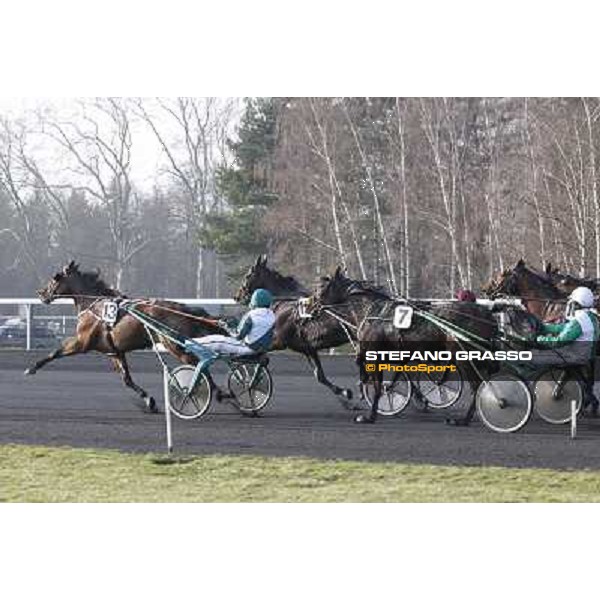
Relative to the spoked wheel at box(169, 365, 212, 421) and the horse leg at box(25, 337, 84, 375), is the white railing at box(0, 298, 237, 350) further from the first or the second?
the spoked wheel at box(169, 365, 212, 421)

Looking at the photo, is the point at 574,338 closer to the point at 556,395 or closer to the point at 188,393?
the point at 556,395

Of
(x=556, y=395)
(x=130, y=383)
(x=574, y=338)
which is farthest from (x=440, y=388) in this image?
(x=130, y=383)

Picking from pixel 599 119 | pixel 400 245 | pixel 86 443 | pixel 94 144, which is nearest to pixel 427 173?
pixel 400 245

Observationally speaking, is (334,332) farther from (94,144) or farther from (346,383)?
(94,144)

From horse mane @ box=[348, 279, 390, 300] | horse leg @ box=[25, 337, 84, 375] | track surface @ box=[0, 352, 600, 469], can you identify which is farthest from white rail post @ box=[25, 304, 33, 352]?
horse mane @ box=[348, 279, 390, 300]

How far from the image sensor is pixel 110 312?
46.3 ft

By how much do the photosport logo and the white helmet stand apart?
32.8 inches

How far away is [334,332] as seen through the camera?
14250 mm

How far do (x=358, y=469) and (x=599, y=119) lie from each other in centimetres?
551

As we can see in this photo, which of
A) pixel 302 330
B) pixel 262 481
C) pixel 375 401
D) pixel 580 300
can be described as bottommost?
pixel 262 481

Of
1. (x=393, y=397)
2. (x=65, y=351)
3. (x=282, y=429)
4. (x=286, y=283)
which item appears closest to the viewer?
(x=282, y=429)

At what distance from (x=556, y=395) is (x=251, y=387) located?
3.44 metres

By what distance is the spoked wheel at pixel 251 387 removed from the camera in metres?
13.9

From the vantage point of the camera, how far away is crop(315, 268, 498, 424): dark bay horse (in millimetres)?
12766
